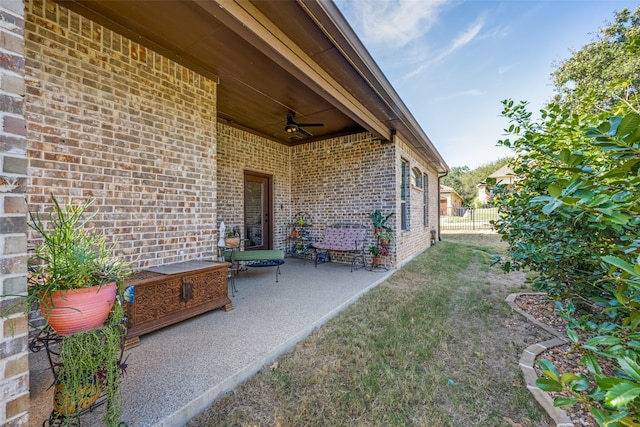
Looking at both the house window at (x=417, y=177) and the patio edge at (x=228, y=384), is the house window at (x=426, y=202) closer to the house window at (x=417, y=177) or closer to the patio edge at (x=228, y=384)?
the house window at (x=417, y=177)

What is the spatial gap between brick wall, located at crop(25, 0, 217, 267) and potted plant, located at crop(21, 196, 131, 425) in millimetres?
1593

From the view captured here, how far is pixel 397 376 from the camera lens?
1.98 meters

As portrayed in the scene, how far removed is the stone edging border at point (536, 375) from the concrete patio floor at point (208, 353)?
1825 mm

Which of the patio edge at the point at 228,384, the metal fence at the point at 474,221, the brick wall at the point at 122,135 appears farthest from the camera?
the metal fence at the point at 474,221

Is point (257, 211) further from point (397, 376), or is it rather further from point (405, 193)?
point (397, 376)

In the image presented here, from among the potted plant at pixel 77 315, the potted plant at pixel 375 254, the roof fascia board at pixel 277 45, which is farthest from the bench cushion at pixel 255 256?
the potted plant at pixel 77 315

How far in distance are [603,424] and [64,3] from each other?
4.32m

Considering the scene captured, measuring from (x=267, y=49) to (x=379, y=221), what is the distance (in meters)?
3.84

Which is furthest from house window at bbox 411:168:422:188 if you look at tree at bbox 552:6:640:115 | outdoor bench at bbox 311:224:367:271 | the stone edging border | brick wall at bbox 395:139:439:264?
tree at bbox 552:6:640:115

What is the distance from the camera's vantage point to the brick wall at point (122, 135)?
2193mm

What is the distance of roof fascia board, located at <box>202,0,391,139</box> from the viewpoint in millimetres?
2084

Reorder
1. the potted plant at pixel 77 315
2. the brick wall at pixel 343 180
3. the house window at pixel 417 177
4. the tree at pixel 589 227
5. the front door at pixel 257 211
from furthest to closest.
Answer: the house window at pixel 417 177 < the front door at pixel 257 211 < the brick wall at pixel 343 180 < the potted plant at pixel 77 315 < the tree at pixel 589 227

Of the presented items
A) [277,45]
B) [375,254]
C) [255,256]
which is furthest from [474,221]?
[277,45]

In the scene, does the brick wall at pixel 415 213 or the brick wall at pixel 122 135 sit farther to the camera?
the brick wall at pixel 415 213
